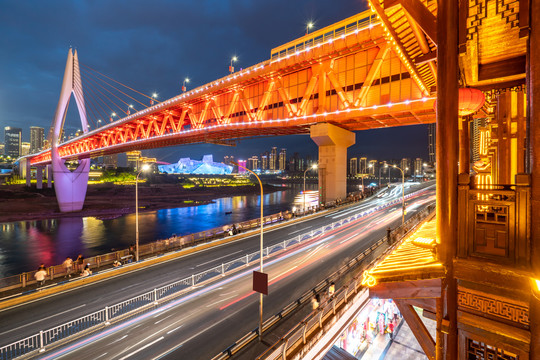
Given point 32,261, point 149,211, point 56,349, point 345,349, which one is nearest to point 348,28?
point 345,349

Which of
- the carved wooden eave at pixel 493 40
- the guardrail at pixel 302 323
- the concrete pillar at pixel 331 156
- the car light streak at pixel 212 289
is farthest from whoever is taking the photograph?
the concrete pillar at pixel 331 156

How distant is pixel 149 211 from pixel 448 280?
2767 inches

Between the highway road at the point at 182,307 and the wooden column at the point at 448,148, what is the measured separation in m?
9.11

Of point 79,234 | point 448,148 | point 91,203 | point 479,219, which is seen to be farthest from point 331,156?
point 91,203

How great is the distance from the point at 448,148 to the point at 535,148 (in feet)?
3.22

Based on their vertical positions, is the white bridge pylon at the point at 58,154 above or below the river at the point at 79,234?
above

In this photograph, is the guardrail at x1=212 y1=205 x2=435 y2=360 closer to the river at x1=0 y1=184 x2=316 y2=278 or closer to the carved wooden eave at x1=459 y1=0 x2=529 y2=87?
the carved wooden eave at x1=459 y1=0 x2=529 y2=87

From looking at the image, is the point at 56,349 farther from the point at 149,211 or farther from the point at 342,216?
the point at 149,211

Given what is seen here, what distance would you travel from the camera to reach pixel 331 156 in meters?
35.3

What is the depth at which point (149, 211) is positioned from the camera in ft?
214

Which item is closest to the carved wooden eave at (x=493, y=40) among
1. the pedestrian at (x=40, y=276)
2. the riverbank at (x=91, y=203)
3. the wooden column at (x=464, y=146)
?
the wooden column at (x=464, y=146)

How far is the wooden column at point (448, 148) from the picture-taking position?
13.1ft

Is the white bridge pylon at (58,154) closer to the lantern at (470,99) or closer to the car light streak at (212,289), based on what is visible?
the car light streak at (212,289)

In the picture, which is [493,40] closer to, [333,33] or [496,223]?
[496,223]
